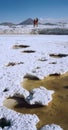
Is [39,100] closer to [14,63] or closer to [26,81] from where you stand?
[26,81]

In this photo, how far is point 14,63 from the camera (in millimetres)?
12820

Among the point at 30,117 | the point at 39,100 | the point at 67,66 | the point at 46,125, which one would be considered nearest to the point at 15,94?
the point at 39,100

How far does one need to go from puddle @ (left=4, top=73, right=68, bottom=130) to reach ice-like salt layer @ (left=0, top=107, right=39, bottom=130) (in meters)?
0.18

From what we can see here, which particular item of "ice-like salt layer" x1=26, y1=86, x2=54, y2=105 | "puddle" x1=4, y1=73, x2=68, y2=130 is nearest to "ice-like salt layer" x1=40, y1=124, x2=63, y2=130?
"puddle" x1=4, y1=73, x2=68, y2=130

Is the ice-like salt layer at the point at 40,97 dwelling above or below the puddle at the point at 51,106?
above

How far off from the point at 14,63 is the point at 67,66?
254 cm

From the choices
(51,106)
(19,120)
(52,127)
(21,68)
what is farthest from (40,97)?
(21,68)

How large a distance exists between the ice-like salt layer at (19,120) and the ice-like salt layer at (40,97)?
2.60ft

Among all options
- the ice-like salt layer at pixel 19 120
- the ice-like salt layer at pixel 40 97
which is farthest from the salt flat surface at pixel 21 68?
the ice-like salt layer at pixel 19 120

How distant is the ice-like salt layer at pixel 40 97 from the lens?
7.68 metres

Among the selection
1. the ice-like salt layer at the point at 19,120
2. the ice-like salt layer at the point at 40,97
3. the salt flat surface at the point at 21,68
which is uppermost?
the ice-like salt layer at the point at 19,120

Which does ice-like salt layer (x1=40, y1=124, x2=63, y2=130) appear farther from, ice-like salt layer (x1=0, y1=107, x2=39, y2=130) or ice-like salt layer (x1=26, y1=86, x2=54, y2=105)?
ice-like salt layer (x1=26, y1=86, x2=54, y2=105)

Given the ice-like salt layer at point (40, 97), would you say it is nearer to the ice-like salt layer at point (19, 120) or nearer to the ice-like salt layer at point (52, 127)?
the ice-like salt layer at point (19, 120)

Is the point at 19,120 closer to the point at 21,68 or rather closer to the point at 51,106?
the point at 51,106
